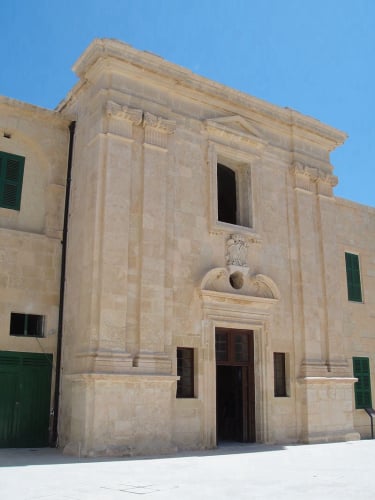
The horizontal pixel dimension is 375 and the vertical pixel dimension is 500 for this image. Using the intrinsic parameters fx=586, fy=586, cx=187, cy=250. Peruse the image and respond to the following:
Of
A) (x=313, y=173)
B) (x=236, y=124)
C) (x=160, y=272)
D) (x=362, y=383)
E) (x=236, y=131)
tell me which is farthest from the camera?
(x=362, y=383)

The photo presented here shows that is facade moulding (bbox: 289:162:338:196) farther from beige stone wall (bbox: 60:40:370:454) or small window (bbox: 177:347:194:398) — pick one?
small window (bbox: 177:347:194:398)

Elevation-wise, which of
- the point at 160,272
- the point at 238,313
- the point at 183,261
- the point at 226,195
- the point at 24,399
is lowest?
the point at 24,399

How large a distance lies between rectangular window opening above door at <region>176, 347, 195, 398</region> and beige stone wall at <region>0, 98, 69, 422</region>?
10.1 ft

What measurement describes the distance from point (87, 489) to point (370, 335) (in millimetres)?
13952

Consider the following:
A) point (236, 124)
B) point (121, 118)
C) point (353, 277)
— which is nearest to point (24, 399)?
point (121, 118)

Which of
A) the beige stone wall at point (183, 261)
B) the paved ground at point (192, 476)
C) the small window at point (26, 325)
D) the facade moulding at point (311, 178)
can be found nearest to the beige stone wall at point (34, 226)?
the small window at point (26, 325)

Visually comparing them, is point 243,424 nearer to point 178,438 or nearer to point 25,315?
point 178,438

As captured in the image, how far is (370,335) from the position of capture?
1964cm

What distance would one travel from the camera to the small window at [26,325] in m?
13.8

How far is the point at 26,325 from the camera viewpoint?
13.9 metres

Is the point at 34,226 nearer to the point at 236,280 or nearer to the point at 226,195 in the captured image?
the point at 236,280

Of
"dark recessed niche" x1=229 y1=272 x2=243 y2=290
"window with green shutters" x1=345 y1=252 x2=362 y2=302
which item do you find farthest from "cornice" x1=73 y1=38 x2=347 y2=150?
"dark recessed niche" x1=229 y1=272 x2=243 y2=290

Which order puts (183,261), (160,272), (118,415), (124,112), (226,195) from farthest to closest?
1. (226,195)
2. (183,261)
3. (124,112)
4. (160,272)
5. (118,415)

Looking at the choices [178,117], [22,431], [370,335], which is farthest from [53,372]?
[370,335]
